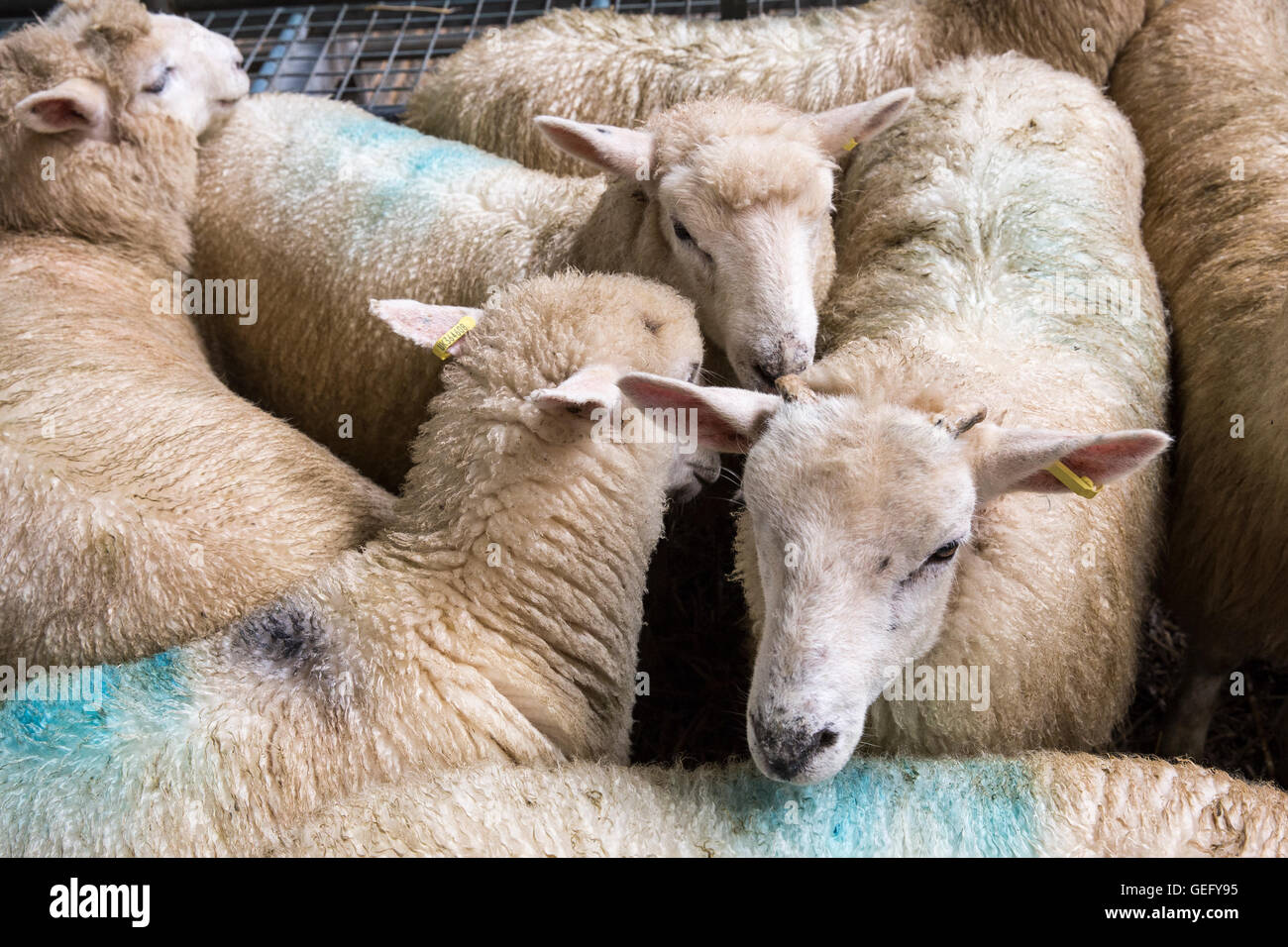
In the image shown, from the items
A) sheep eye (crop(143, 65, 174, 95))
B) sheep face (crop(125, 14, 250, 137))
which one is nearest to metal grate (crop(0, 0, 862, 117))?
sheep face (crop(125, 14, 250, 137))

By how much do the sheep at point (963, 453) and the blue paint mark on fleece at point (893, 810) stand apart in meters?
0.20

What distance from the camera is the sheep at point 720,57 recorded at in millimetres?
4156

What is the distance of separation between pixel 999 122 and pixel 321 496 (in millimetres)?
2486

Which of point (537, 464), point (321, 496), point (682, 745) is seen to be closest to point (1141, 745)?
point (682, 745)

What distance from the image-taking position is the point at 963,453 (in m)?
2.18

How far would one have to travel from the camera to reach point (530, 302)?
266 cm

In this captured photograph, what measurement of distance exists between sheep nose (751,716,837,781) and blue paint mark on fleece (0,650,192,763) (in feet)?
4.13

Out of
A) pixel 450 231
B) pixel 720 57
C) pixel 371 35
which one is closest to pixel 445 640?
pixel 450 231

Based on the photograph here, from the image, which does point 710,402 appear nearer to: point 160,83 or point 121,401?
point 121,401

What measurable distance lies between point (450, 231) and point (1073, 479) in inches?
92.8

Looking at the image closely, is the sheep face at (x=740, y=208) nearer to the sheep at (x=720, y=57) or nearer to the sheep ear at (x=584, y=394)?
the sheep ear at (x=584, y=394)

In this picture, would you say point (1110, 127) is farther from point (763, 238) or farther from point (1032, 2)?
point (763, 238)

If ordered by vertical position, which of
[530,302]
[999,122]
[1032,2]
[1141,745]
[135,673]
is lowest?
[1141,745]

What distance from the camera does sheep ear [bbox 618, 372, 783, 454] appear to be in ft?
7.38
